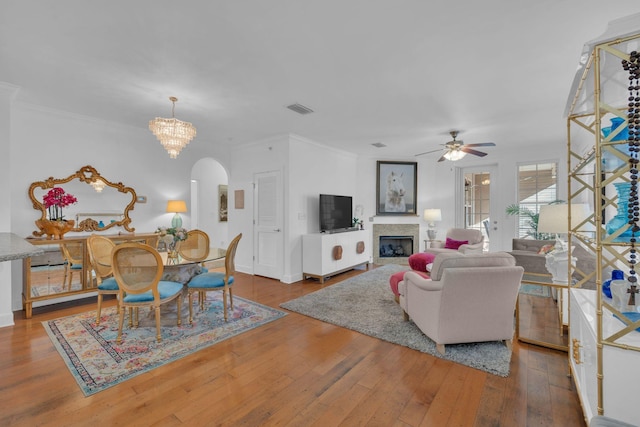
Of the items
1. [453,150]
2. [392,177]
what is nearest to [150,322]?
[453,150]

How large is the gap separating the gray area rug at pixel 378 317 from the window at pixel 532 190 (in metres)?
3.28

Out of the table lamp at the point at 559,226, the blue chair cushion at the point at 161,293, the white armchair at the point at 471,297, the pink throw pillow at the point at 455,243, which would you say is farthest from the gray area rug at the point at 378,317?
the pink throw pillow at the point at 455,243

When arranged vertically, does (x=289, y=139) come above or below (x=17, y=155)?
above

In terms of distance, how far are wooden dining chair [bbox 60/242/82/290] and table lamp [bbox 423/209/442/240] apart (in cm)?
640

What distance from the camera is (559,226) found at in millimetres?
2764

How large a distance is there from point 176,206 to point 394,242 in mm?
4994

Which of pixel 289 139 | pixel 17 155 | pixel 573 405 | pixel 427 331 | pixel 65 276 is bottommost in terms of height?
pixel 573 405

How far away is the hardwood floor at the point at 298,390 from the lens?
182cm

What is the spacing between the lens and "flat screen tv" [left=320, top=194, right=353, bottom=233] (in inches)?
221

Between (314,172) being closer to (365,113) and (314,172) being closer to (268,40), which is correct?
(365,113)

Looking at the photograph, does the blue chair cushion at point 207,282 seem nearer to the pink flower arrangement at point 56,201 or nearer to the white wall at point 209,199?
the pink flower arrangement at point 56,201

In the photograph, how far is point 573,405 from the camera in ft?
6.37

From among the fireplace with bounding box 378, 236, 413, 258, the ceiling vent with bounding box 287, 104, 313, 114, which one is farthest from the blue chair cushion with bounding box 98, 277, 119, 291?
the fireplace with bounding box 378, 236, 413, 258

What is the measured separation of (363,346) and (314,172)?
365cm
